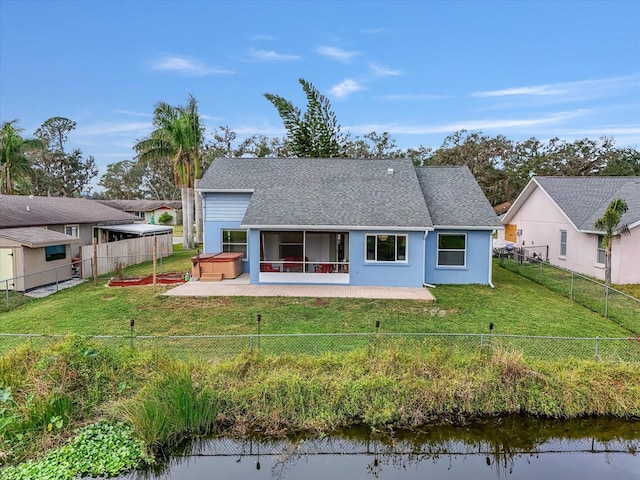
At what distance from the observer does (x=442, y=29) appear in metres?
22.9

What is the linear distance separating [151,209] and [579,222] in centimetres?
4654

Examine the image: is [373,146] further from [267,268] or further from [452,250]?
[267,268]

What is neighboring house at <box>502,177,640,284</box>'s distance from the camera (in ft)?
55.9

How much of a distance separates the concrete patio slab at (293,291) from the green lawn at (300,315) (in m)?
0.50

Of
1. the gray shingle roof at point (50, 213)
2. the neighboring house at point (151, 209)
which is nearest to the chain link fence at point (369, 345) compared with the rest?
the gray shingle roof at point (50, 213)

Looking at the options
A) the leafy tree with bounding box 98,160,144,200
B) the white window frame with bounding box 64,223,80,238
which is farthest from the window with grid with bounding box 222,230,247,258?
the leafy tree with bounding box 98,160,144,200

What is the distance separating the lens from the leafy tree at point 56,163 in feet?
184

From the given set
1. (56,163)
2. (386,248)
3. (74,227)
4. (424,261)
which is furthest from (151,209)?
(424,261)

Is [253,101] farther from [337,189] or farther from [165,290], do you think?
[165,290]

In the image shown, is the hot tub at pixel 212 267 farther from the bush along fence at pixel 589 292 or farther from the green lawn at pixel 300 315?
the bush along fence at pixel 589 292

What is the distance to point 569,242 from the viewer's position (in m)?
21.0

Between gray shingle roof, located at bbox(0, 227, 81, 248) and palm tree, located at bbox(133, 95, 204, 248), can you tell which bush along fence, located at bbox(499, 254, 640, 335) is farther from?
palm tree, located at bbox(133, 95, 204, 248)

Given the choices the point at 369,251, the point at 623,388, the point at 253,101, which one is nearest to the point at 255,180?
the point at 369,251

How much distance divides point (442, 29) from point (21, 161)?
30.6 meters
